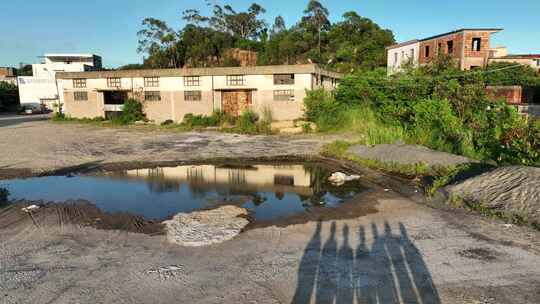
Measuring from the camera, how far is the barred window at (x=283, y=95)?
77.6 ft

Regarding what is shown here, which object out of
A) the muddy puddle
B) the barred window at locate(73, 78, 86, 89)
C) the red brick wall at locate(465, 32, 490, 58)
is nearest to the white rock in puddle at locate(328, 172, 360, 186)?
the muddy puddle

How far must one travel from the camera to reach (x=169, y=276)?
→ 4543 millimetres

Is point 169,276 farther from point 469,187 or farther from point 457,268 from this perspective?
point 469,187

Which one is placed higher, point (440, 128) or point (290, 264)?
point (440, 128)

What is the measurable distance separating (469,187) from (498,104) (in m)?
6.49

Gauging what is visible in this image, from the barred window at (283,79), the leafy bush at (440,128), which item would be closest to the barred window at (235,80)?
the barred window at (283,79)

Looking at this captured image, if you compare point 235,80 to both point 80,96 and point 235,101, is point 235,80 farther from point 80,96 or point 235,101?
point 80,96

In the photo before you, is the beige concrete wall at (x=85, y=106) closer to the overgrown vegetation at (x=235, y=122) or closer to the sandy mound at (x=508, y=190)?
the overgrown vegetation at (x=235, y=122)

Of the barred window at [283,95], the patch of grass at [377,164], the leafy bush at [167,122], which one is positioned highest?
the barred window at [283,95]

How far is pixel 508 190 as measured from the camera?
22.2ft

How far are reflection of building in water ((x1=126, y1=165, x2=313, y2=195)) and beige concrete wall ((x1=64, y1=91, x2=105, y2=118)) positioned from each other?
19423 mm

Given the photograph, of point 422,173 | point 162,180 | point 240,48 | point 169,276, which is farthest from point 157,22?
point 169,276

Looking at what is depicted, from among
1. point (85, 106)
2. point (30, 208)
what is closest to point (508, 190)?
point (30, 208)

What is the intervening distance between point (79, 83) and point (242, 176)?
23.4 meters
